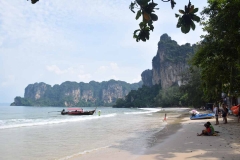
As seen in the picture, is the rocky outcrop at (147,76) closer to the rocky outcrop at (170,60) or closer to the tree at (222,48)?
the rocky outcrop at (170,60)

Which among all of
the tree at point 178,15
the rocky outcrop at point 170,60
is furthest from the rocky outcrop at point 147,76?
the tree at point 178,15

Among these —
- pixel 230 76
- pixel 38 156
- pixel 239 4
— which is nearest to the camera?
pixel 38 156

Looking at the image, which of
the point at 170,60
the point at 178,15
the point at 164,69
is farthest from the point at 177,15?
the point at 164,69

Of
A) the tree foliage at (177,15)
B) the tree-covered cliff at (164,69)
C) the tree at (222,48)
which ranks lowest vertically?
the tree foliage at (177,15)

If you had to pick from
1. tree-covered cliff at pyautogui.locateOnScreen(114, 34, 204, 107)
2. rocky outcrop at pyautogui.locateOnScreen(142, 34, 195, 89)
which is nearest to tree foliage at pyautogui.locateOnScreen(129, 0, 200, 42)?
tree-covered cliff at pyautogui.locateOnScreen(114, 34, 204, 107)

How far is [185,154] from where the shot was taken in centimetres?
729

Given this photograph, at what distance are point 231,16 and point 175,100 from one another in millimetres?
84199

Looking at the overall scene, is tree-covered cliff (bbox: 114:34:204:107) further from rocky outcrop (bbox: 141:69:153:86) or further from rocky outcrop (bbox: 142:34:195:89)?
rocky outcrop (bbox: 141:69:153:86)

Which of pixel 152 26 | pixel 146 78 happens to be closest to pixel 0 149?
pixel 152 26

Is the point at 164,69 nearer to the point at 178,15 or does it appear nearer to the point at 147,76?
the point at 147,76

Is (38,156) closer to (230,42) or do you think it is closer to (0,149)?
(0,149)

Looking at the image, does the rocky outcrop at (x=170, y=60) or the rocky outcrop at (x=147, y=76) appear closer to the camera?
the rocky outcrop at (x=170, y=60)

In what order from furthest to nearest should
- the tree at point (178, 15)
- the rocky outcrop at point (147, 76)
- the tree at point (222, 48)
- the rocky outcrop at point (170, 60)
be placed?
the rocky outcrop at point (147, 76) → the rocky outcrop at point (170, 60) → the tree at point (222, 48) → the tree at point (178, 15)

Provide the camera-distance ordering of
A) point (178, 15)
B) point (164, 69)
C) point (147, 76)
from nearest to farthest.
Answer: point (178, 15) < point (164, 69) < point (147, 76)
